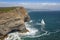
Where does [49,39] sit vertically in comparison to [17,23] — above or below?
below

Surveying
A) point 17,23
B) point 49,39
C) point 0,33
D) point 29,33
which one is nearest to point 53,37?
point 49,39

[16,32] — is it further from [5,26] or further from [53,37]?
[53,37]

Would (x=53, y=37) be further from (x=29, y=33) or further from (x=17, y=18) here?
(x=17, y=18)

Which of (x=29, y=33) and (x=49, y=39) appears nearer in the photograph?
(x=49, y=39)

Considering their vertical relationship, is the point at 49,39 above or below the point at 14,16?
below

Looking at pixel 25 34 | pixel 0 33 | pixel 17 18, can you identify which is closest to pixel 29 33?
pixel 25 34

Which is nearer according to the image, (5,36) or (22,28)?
(5,36)

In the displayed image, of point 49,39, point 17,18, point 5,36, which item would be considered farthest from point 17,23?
point 49,39
